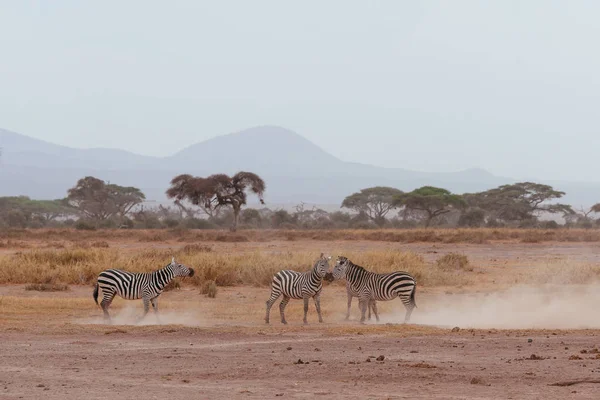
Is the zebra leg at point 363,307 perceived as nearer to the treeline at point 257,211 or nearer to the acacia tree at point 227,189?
the treeline at point 257,211

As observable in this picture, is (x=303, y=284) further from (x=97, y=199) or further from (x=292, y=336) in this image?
(x=97, y=199)

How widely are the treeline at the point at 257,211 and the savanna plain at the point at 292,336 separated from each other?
2977 cm

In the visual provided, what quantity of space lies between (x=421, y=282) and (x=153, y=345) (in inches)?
510

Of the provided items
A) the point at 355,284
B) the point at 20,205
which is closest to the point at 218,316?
the point at 355,284

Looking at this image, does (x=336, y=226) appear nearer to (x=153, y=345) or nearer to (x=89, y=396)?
(x=153, y=345)

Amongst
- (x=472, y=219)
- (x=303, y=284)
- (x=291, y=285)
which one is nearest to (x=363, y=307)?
(x=303, y=284)

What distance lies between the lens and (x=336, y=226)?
232ft

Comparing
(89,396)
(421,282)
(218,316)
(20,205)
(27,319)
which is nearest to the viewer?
(89,396)

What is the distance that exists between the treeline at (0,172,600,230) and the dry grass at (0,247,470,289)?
30.2 m

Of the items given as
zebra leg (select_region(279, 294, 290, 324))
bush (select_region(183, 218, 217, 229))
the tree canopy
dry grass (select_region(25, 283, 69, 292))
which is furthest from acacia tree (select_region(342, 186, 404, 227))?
zebra leg (select_region(279, 294, 290, 324))

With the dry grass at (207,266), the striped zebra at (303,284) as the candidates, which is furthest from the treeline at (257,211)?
the striped zebra at (303,284)

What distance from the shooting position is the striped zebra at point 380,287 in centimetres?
1800

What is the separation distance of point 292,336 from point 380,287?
3.10 meters

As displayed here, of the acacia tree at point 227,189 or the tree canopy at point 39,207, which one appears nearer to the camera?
the acacia tree at point 227,189
